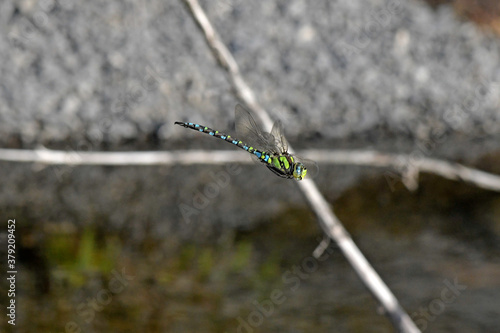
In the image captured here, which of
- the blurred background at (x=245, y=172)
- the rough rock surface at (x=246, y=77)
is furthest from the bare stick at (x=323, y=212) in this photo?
the rough rock surface at (x=246, y=77)

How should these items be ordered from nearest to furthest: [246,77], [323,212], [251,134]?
[251,134] < [323,212] < [246,77]

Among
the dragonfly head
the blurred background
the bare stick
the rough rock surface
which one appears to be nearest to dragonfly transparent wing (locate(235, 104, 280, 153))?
the dragonfly head

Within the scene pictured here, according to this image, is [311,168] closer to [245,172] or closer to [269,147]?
[269,147]

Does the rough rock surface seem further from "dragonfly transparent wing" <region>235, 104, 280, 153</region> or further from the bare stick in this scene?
"dragonfly transparent wing" <region>235, 104, 280, 153</region>

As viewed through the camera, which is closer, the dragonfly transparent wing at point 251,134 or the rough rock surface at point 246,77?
the dragonfly transparent wing at point 251,134

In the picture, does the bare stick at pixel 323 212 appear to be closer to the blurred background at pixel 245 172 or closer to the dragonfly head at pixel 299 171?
the dragonfly head at pixel 299 171

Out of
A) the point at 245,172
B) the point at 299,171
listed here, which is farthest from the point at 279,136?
the point at 245,172
